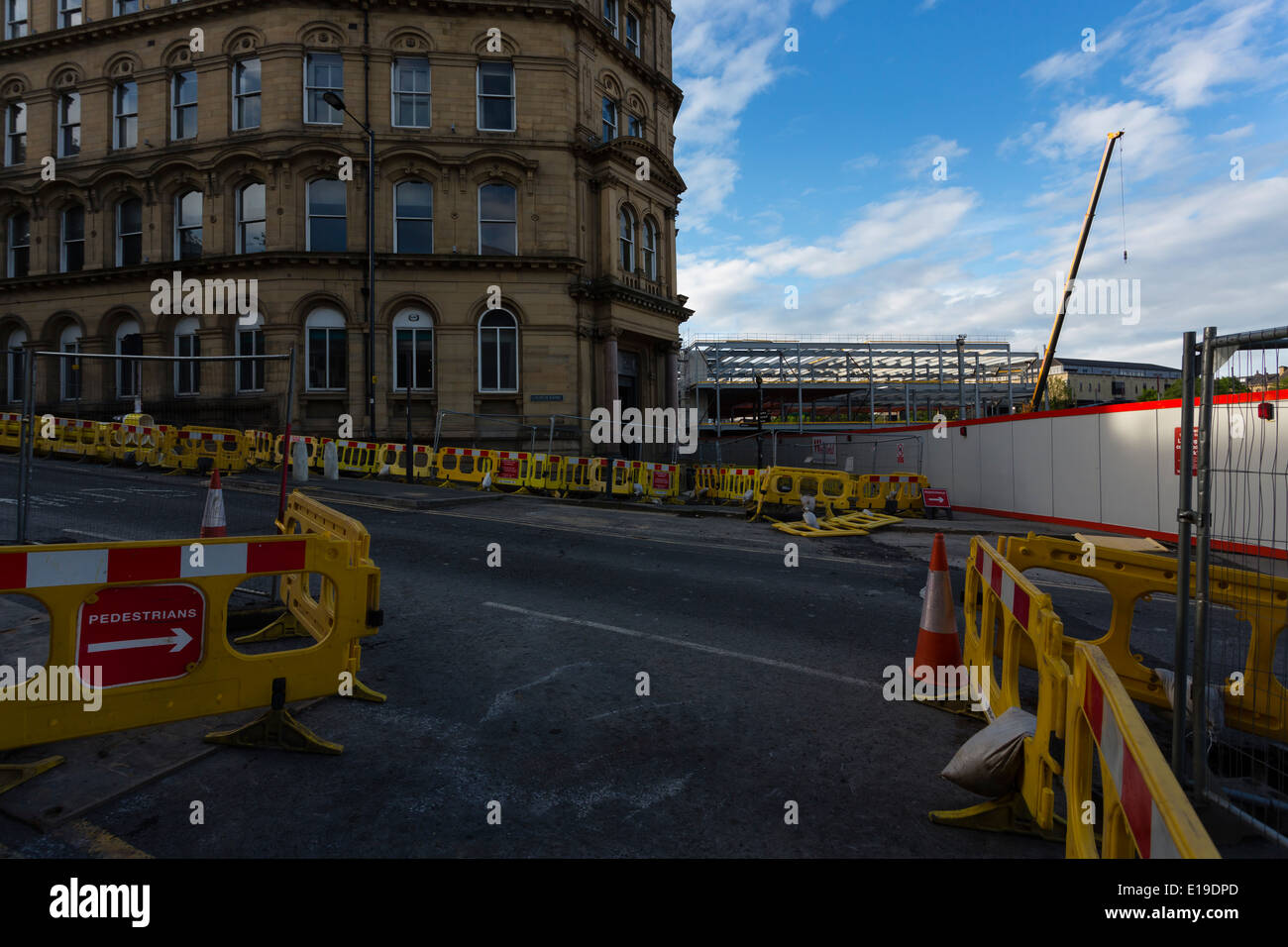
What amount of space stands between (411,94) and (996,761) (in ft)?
87.1

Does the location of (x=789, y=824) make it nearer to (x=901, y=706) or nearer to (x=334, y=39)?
(x=901, y=706)

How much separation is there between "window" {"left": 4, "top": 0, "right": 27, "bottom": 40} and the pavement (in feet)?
109

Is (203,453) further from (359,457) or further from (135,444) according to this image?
(359,457)

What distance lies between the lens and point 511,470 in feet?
63.9

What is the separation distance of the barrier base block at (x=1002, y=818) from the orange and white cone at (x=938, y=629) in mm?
1755

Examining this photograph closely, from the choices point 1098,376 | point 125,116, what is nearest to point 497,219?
point 125,116

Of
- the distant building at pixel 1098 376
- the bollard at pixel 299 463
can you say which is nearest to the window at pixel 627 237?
the bollard at pixel 299 463

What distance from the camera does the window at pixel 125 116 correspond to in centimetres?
2538

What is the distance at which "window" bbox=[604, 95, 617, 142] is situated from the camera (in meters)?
26.2

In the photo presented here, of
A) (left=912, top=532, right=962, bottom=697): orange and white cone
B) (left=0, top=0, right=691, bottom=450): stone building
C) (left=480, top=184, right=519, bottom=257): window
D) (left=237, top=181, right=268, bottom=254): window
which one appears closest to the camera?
(left=912, top=532, right=962, bottom=697): orange and white cone

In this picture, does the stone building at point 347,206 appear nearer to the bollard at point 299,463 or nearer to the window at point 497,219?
the window at point 497,219

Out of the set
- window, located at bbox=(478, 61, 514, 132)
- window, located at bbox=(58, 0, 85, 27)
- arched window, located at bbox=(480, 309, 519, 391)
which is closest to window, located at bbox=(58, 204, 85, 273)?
window, located at bbox=(58, 0, 85, 27)

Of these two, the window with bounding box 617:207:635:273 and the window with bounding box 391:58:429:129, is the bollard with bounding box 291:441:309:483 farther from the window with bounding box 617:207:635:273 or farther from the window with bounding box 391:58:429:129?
the window with bounding box 617:207:635:273

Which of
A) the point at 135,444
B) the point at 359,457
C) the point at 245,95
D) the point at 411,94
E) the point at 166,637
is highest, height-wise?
the point at 245,95
